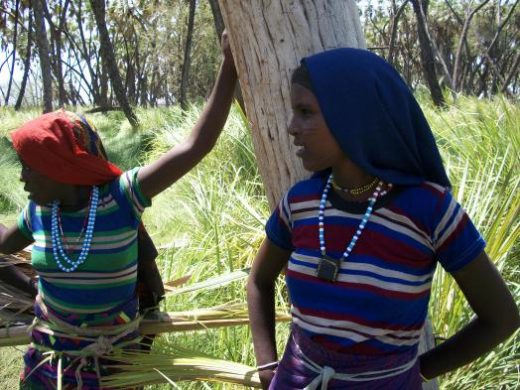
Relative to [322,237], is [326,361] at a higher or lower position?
lower

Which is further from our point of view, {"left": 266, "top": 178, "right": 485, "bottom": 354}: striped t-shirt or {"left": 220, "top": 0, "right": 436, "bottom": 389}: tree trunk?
{"left": 220, "top": 0, "right": 436, "bottom": 389}: tree trunk

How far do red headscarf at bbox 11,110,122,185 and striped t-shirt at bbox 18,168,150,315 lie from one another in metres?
0.09

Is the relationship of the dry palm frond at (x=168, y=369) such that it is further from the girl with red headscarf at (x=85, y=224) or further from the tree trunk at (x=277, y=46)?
the tree trunk at (x=277, y=46)

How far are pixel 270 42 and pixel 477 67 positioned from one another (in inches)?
1240

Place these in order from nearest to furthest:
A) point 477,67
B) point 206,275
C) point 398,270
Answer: point 398,270
point 206,275
point 477,67

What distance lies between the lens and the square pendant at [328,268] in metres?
1.38

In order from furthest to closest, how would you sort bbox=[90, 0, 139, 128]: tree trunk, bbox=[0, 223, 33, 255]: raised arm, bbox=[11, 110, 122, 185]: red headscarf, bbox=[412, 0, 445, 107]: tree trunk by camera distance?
bbox=[90, 0, 139, 128]: tree trunk, bbox=[412, 0, 445, 107]: tree trunk, bbox=[0, 223, 33, 255]: raised arm, bbox=[11, 110, 122, 185]: red headscarf

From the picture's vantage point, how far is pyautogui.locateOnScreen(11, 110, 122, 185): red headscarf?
75.2 inches

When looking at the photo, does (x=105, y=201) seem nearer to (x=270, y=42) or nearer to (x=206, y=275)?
(x=270, y=42)

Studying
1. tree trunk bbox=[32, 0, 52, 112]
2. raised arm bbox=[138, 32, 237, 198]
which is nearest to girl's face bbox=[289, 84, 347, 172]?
raised arm bbox=[138, 32, 237, 198]

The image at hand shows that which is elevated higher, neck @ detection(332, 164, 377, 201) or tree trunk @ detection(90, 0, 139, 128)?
tree trunk @ detection(90, 0, 139, 128)

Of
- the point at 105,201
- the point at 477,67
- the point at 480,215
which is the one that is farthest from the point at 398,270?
the point at 477,67

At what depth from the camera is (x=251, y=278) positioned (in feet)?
5.61

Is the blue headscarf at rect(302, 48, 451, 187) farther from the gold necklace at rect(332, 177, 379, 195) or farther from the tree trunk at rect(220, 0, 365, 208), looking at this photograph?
the tree trunk at rect(220, 0, 365, 208)
